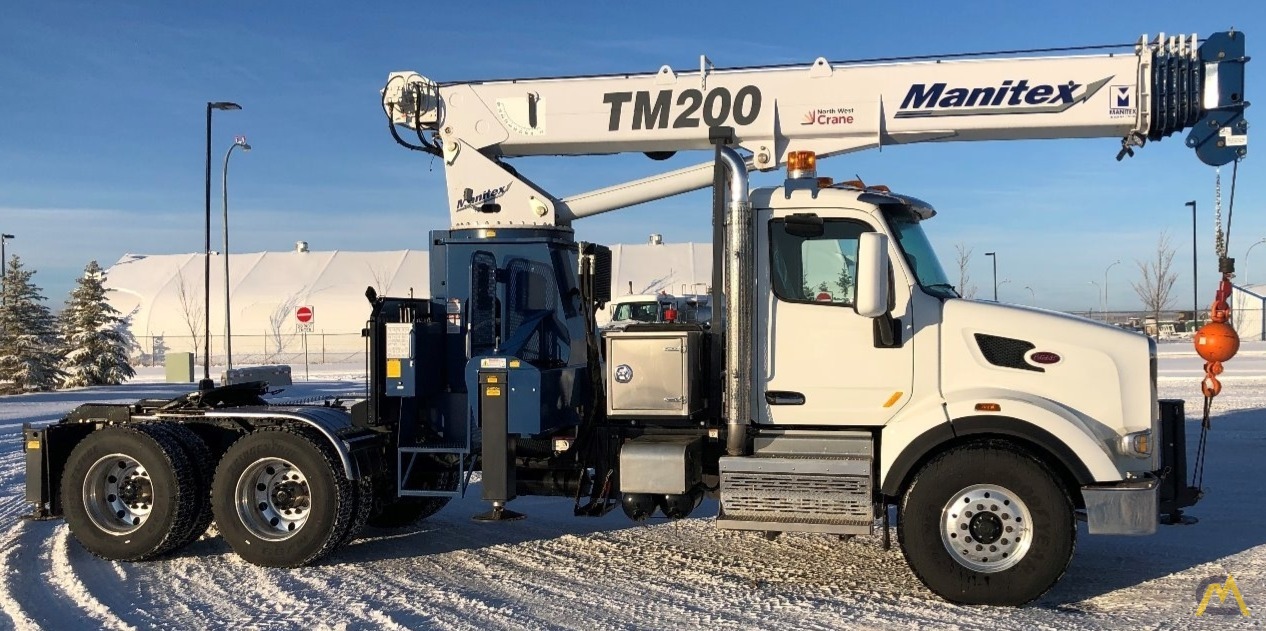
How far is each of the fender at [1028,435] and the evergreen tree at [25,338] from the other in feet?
106

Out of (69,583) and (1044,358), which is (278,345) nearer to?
(69,583)

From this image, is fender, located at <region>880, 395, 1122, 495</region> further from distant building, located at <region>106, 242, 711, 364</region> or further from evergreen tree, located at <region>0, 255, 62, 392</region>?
distant building, located at <region>106, 242, 711, 364</region>

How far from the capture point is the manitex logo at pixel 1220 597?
6.11 metres

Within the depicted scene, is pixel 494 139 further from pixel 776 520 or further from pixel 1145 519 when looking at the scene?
pixel 1145 519

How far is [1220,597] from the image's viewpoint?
6.43m

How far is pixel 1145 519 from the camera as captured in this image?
617 cm

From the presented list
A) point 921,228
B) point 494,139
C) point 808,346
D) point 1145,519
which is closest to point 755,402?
point 808,346

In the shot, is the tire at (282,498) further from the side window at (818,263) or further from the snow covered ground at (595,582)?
the side window at (818,263)

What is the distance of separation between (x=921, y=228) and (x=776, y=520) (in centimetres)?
241

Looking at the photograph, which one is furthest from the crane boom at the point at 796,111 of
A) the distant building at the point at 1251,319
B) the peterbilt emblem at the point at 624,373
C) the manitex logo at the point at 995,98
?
the distant building at the point at 1251,319

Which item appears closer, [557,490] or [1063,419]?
[1063,419]

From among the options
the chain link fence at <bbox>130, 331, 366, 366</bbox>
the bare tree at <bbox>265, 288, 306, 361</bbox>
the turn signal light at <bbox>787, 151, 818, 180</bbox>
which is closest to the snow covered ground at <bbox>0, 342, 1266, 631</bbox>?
the turn signal light at <bbox>787, 151, 818, 180</bbox>

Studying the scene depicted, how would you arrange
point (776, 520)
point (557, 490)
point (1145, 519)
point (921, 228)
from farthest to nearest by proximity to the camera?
point (557, 490) → point (921, 228) → point (776, 520) → point (1145, 519)

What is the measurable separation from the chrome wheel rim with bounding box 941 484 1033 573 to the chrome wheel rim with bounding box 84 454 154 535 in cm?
620
